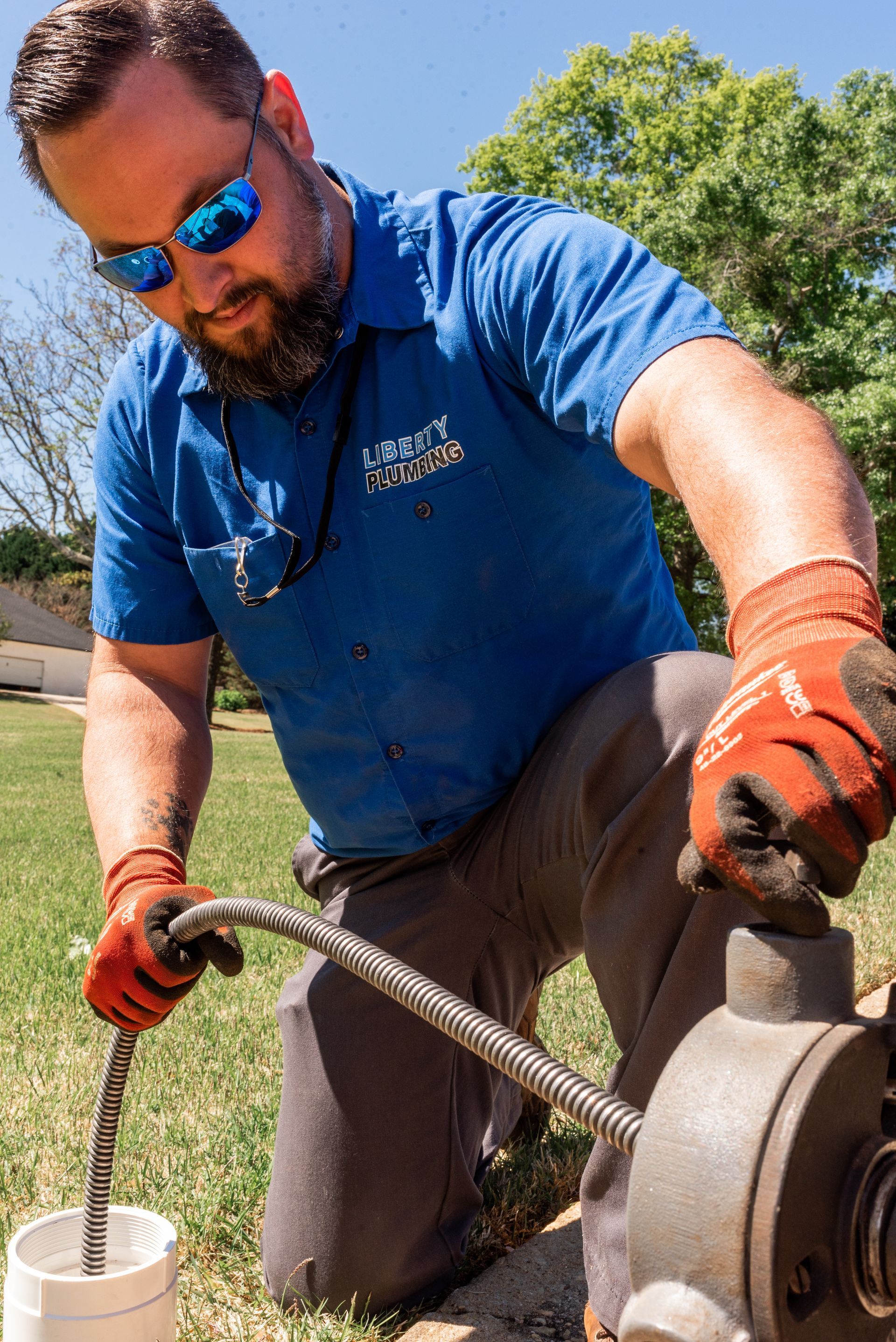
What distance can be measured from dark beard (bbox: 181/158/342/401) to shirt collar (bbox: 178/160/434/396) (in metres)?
0.05

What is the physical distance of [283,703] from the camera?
7.90 feet

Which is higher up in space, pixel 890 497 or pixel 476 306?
pixel 476 306

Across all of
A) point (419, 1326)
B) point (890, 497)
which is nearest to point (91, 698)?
point (419, 1326)

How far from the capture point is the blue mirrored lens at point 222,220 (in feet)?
6.64

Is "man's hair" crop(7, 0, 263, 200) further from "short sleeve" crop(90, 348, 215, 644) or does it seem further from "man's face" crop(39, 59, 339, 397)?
"short sleeve" crop(90, 348, 215, 644)

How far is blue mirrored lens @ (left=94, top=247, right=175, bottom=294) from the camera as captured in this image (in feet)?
6.81

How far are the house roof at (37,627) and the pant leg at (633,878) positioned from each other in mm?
49906

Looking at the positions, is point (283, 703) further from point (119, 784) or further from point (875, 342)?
point (875, 342)

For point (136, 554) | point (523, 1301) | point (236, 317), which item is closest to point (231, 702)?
point (136, 554)

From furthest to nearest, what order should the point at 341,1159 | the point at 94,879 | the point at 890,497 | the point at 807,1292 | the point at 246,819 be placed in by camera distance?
the point at 890,497
the point at 246,819
the point at 94,879
the point at 341,1159
the point at 807,1292

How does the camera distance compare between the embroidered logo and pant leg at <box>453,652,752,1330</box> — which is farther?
the embroidered logo

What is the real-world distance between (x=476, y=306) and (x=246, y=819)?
22.2 ft

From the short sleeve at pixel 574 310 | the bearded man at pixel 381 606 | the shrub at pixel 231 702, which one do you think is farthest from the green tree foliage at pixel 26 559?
the short sleeve at pixel 574 310

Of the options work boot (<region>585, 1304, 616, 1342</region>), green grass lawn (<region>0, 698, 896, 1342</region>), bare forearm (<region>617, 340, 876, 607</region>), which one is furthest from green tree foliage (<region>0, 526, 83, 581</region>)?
bare forearm (<region>617, 340, 876, 607</region>)
